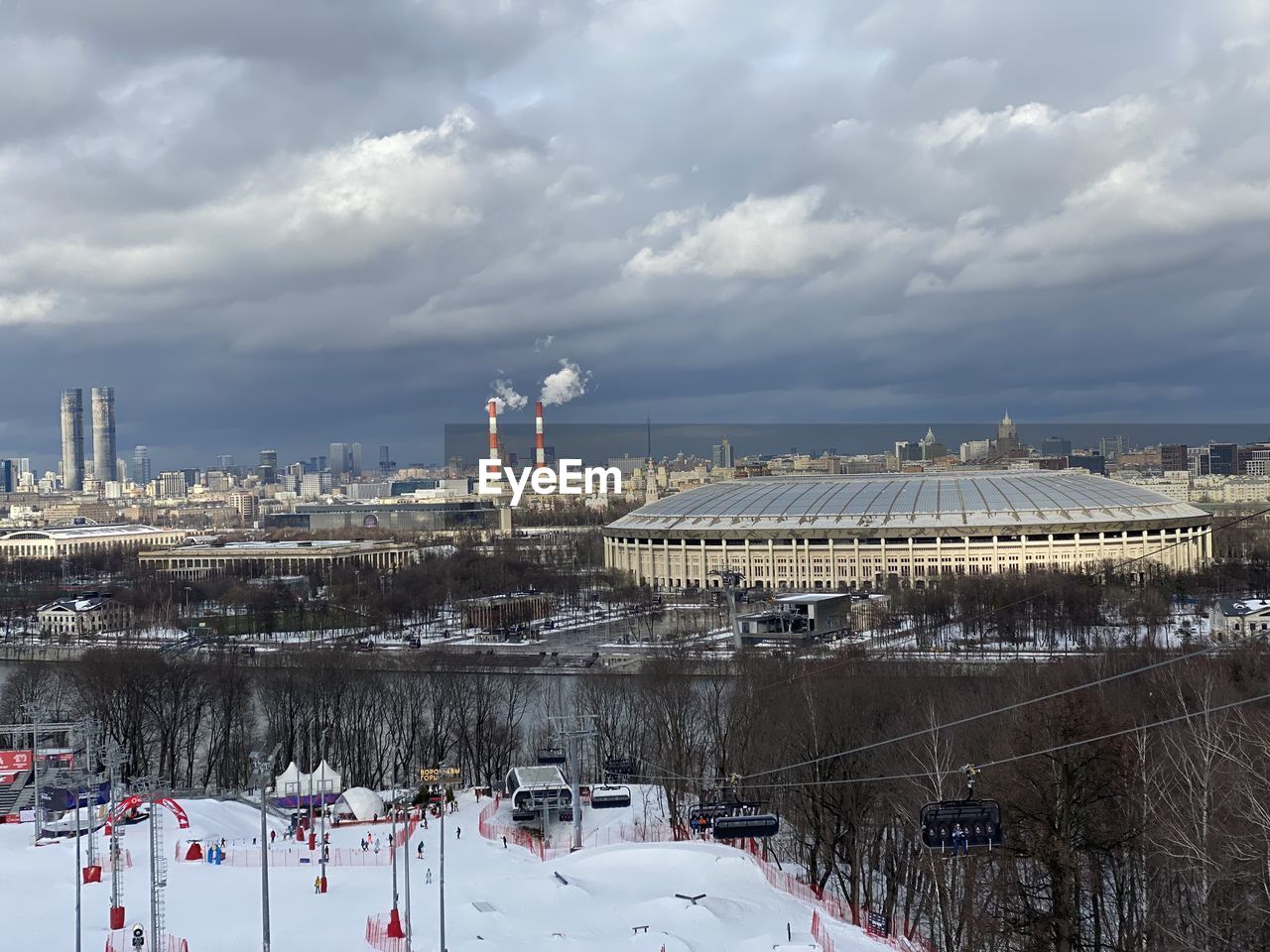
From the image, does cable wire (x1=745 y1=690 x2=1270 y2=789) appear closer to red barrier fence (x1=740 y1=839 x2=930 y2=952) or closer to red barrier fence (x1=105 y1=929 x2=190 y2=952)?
red barrier fence (x1=740 y1=839 x2=930 y2=952)

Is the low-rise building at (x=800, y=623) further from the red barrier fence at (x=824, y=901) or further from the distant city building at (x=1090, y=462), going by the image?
the distant city building at (x=1090, y=462)

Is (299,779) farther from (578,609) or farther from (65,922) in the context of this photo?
(578,609)

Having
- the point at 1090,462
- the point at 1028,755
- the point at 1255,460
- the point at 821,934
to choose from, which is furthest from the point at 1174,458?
the point at 821,934

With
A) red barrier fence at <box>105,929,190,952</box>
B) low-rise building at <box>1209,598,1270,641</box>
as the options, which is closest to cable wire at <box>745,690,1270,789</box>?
red barrier fence at <box>105,929,190,952</box>

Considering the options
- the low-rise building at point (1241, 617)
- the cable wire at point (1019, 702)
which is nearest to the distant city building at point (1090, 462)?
the cable wire at point (1019, 702)

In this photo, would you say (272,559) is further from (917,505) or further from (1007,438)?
(1007,438)

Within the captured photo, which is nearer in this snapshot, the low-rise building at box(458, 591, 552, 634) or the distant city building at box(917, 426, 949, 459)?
the low-rise building at box(458, 591, 552, 634)
